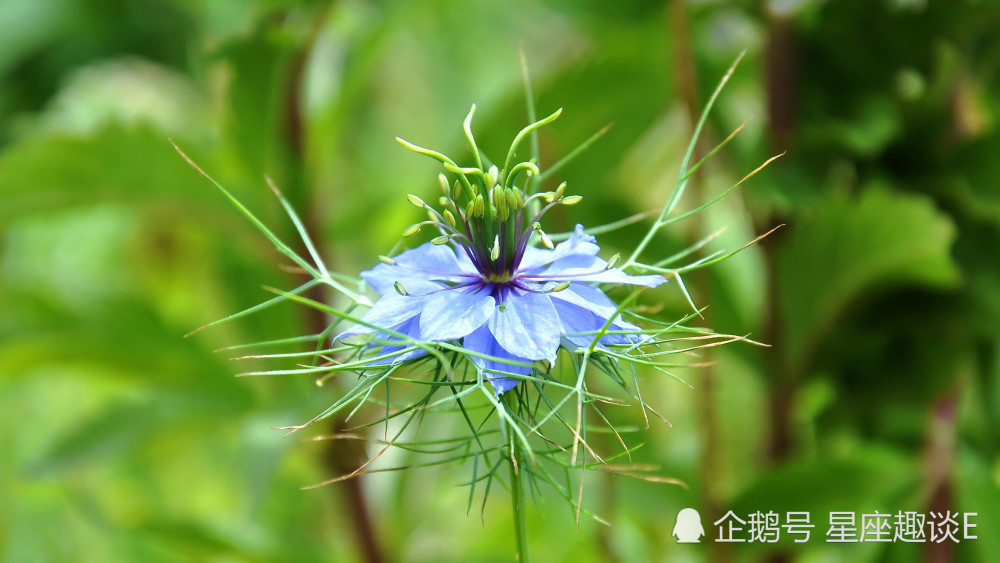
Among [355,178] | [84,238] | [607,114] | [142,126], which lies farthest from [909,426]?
[84,238]

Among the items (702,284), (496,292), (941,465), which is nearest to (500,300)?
(496,292)

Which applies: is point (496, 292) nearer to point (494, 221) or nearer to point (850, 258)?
point (494, 221)

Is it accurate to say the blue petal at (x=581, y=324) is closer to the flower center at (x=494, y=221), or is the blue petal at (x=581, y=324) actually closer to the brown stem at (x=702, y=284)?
the flower center at (x=494, y=221)

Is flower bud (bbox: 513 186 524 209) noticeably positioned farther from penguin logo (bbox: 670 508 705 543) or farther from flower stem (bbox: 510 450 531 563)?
penguin logo (bbox: 670 508 705 543)

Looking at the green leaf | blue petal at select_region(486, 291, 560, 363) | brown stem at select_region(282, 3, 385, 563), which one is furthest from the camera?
brown stem at select_region(282, 3, 385, 563)

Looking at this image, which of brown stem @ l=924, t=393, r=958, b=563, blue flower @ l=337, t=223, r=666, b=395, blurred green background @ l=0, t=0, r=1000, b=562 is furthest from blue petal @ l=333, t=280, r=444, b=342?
brown stem @ l=924, t=393, r=958, b=563

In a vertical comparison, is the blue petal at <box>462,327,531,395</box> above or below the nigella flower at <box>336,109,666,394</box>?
below
